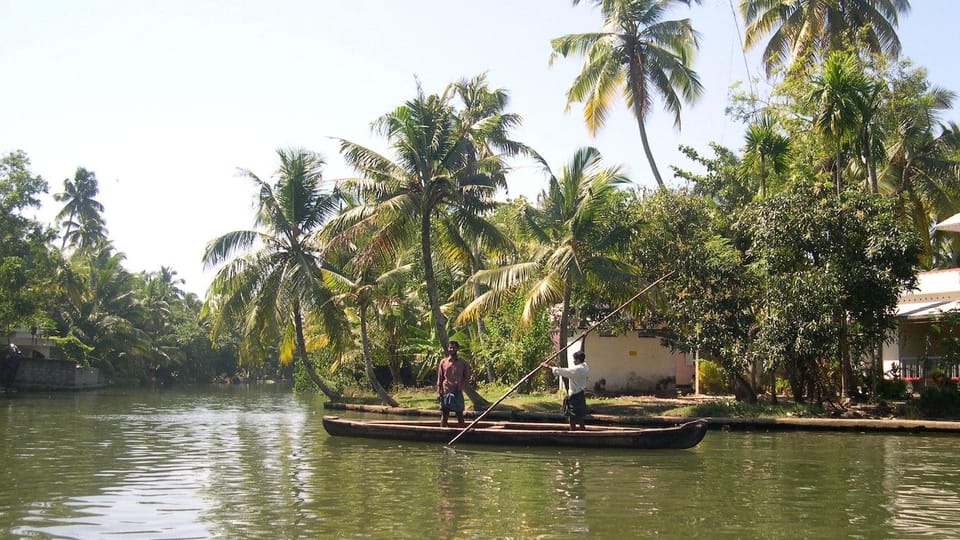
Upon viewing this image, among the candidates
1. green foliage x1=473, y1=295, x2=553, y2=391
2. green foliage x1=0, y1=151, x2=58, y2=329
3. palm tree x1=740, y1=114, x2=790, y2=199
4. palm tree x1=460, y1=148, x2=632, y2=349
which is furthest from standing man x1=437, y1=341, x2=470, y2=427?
green foliage x1=0, y1=151, x2=58, y2=329

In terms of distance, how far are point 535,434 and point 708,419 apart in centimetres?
566

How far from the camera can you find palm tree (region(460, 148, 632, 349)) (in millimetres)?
21000

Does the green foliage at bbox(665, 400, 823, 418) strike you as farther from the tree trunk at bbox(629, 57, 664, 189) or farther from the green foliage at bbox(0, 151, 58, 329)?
the green foliage at bbox(0, 151, 58, 329)

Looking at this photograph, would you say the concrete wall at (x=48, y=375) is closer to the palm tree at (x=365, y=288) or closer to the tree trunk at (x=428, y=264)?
the palm tree at (x=365, y=288)

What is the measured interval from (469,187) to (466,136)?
7.02ft

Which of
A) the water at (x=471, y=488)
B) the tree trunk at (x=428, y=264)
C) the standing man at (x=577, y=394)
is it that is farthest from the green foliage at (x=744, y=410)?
the standing man at (x=577, y=394)

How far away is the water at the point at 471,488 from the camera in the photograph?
8234mm

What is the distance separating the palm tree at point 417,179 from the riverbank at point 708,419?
1.72m

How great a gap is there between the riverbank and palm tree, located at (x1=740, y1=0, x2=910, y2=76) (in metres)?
10.3

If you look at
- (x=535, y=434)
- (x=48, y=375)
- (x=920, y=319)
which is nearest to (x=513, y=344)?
(x=920, y=319)

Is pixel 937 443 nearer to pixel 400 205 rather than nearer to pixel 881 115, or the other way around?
pixel 881 115

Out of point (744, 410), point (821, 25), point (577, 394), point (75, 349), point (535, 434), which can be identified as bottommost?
point (535, 434)

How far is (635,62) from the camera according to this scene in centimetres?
2733

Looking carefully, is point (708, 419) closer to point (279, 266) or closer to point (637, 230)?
point (637, 230)
